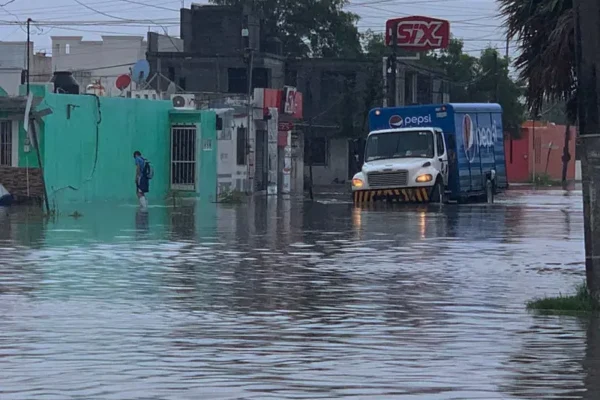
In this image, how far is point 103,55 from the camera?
8769 cm

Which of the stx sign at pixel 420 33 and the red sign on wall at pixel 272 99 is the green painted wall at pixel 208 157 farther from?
the stx sign at pixel 420 33

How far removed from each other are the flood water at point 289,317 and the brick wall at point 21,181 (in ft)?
39.9

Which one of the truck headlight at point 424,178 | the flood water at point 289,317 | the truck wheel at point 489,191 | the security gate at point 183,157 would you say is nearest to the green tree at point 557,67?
the flood water at point 289,317

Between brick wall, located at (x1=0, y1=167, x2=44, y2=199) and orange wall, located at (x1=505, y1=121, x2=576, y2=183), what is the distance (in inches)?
2056

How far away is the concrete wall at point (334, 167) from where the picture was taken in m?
76.8

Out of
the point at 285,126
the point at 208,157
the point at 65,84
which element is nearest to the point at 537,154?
the point at 285,126

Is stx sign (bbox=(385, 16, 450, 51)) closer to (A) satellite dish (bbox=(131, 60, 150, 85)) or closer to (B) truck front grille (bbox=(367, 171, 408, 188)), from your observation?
(A) satellite dish (bbox=(131, 60, 150, 85))

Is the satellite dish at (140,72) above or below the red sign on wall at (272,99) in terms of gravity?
above

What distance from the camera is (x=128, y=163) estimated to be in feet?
149

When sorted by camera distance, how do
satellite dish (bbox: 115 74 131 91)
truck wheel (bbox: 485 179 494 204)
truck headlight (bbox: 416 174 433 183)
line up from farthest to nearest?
satellite dish (bbox: 115 74 131 91), truck wheel (bbox: 485 179 494 204), truck headlight (bbox: 416 174 433 183)

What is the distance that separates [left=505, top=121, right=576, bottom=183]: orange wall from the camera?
89000mm

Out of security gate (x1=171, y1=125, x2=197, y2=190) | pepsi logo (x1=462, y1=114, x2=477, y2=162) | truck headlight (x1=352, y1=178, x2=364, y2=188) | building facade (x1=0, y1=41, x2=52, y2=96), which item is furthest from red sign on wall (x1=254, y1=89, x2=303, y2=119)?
truck headlight (x1=352, y1=178, x2=364, y2=188)

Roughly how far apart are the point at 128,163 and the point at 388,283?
29.7 metres

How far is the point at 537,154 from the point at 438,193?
51.7 metres
